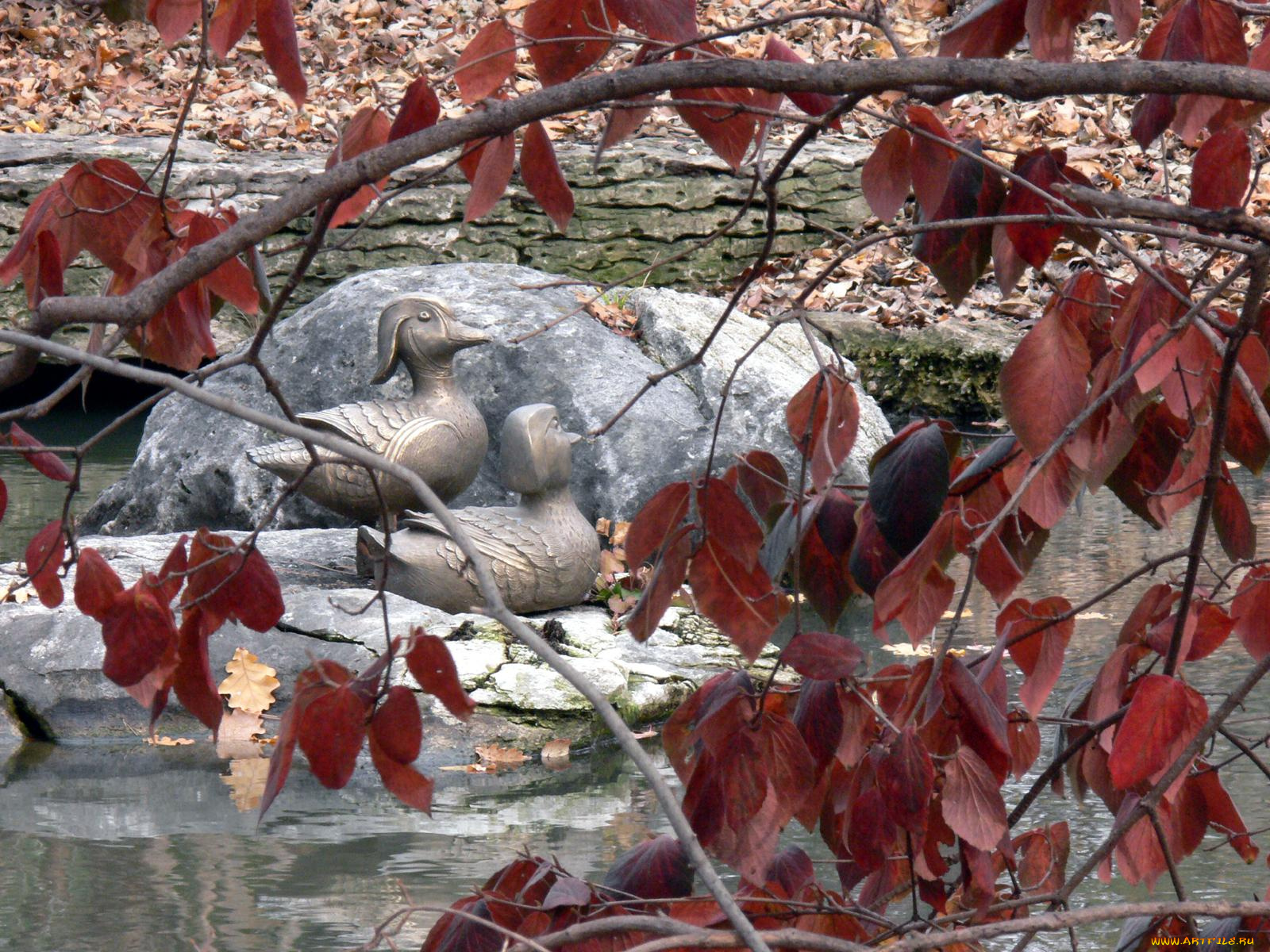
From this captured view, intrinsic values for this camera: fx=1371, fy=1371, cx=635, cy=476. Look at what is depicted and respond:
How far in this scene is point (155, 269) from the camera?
4.24 ft

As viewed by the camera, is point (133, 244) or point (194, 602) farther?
point (133, 244)

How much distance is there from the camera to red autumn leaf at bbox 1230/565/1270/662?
134 centimetres

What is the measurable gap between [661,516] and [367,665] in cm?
268

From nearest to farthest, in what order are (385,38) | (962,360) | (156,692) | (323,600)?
1. (156,692)
2. (323,600)
3. (962,360)
4. (385,38)

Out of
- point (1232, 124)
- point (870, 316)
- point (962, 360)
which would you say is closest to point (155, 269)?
point (1232, 124)

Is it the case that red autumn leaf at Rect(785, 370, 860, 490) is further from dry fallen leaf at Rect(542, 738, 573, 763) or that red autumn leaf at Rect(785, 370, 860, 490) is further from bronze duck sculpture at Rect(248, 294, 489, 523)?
bronze duck sculpture at Rect(248, 294, 489, 523)

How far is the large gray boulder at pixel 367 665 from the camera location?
11.7ft

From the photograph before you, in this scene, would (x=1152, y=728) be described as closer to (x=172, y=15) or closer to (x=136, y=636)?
(x=136, y=636)

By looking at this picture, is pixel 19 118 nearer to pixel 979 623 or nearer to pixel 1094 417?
pixel 979 623

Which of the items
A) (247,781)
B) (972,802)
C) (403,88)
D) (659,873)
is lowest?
(247,781)

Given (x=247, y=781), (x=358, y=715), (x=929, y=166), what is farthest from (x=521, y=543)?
(x=358, y=715)

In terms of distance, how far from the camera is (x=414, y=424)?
13.7ft

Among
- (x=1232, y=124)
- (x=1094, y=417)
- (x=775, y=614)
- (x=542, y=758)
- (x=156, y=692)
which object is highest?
(x=1232, y=124)

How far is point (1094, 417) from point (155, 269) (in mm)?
874
